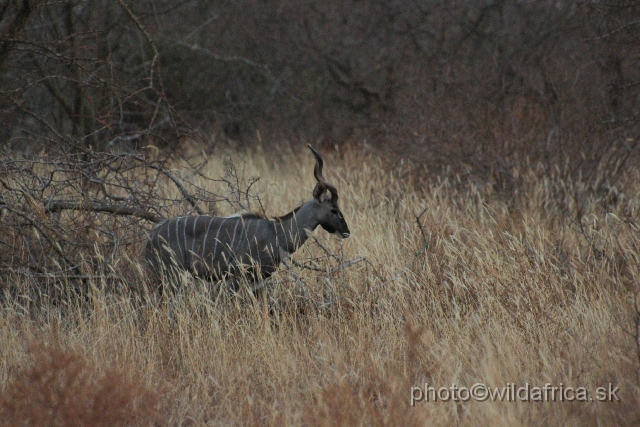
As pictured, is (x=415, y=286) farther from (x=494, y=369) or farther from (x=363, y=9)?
(x=363, y=9)

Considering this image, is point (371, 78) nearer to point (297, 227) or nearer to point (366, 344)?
point (297, 227)

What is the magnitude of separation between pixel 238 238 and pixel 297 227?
20.3 inches

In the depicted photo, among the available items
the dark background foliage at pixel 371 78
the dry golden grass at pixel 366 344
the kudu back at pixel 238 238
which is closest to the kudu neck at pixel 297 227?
the kudu back at pixel 238 238

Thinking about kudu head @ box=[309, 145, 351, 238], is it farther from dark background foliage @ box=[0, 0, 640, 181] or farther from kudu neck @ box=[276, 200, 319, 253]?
dark background foliage @ box=[0, 0, 640, 181]

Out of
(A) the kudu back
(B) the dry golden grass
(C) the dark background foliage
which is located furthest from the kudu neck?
(C) the dark background foliage

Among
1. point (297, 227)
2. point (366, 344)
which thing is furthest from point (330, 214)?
point (366, 344)

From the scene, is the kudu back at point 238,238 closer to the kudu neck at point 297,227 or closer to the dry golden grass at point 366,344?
the kudu neck at point 297,227

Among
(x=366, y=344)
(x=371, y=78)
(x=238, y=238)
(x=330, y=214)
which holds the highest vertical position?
(x=371, y=78)

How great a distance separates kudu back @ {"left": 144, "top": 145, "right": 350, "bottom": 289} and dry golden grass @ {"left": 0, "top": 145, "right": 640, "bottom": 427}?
0.23m

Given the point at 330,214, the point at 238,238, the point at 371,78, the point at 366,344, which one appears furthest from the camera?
the point at 371,78

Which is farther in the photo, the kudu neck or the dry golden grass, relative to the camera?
the kudu neck

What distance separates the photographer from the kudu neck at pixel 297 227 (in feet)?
21.3

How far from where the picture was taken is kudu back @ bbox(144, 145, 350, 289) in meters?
6.32

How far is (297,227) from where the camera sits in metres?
6.50
